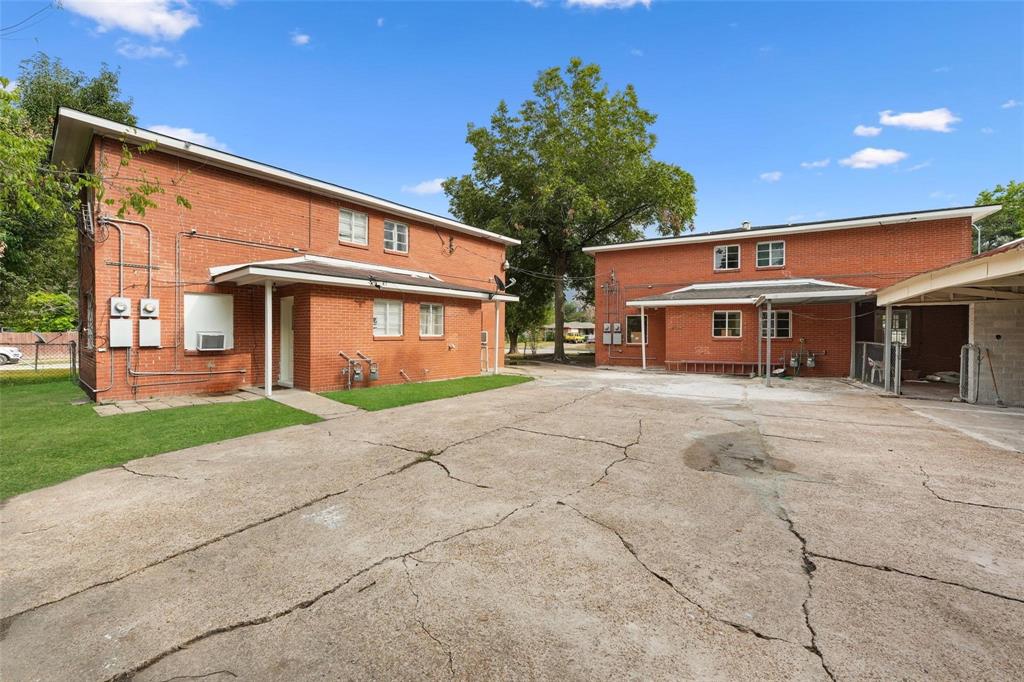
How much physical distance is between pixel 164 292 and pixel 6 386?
22.0 feet

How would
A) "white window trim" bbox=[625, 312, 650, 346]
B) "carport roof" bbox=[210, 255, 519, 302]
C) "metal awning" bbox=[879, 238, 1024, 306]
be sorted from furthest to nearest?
1. "white window trim" bbox=[625, 312, 650, 346]
2. "carport roof" bbox=[210, 255, 519, 302]
3. "metal awning" bbox=[879, 238, 1024, 306]

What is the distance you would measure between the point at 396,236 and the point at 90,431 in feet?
35.7

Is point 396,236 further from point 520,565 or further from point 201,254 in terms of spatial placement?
point 520,565

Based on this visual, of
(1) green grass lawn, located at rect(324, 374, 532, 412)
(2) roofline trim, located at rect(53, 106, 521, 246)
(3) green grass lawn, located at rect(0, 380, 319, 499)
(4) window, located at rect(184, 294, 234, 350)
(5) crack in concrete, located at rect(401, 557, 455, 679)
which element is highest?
(2) roofline trim, located at rect(53, 106, 521, 246)

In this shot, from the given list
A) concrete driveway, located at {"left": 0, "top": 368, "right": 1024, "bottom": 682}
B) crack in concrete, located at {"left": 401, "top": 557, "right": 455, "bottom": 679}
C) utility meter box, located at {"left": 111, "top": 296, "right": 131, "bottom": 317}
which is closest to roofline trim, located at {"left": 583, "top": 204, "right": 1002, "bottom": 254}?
concrete driveway, located at {"left": 0, "top": 368, "right": 1024, "bottom": 682}

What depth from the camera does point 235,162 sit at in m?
11.3

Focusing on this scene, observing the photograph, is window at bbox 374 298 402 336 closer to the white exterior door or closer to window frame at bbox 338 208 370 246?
the white exterior door

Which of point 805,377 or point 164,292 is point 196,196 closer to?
point 164,292

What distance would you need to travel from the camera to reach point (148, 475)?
512 centimetres

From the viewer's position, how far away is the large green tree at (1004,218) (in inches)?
1015

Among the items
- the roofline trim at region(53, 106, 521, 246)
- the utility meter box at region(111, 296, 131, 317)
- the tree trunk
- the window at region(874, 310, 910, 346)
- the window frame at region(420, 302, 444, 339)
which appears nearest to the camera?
the roofline trim at region(53, 106, 521, 246)

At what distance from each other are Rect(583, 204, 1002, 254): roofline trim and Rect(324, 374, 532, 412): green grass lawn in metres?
11.8

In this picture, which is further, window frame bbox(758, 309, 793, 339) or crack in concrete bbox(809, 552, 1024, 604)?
window frame bbox(758, 309, 793, 339)

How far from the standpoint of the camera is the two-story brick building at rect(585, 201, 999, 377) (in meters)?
16.6
